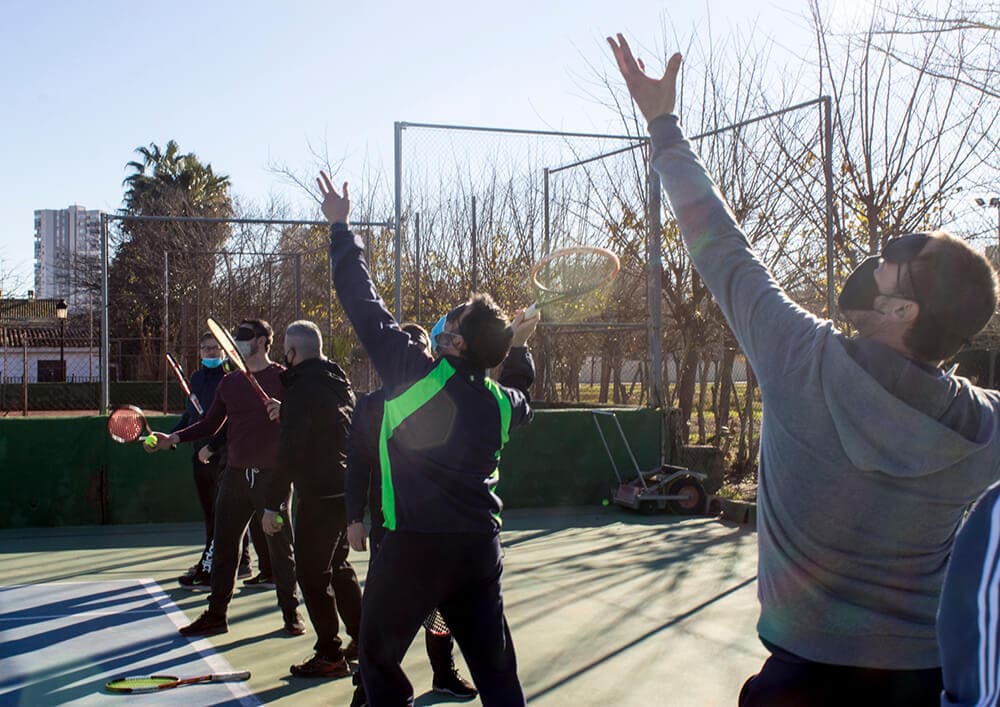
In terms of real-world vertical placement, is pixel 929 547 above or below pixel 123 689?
above

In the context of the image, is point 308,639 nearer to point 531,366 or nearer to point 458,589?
point 531,366

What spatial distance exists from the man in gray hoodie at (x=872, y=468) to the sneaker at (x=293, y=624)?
189 inches

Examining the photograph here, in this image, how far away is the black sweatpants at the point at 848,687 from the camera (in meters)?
2.10

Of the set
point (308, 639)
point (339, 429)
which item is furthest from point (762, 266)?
point (308, 639)

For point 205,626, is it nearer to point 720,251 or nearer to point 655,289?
point 720,251

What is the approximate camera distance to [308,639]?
21.0 ft

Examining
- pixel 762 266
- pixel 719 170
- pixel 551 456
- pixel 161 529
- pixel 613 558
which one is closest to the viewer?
pixel 762 266

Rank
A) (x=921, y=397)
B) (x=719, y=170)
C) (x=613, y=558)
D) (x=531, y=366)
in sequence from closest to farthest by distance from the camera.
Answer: (x=921, y=397) → (x=531, y=366) → (x=613, y=558) → (x=719, y=170)

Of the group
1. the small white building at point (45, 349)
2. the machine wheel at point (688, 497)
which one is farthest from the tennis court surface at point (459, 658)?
the small white building at point (45, 349)

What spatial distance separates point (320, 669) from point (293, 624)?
0.98m

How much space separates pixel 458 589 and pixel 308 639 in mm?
3225

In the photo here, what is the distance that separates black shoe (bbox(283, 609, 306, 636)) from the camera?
6.49 meters

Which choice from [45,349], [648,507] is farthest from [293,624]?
[45,349]

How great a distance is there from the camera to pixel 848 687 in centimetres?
210
